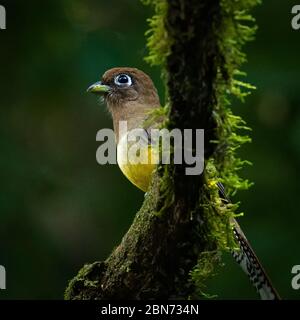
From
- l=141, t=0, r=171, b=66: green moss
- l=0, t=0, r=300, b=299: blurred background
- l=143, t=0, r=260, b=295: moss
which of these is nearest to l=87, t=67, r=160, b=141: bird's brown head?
l=0, t=0, r=300, b=299: blurred background

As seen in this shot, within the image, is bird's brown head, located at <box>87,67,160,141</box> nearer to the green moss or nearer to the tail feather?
the tail feather

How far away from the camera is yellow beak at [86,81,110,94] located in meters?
6.58

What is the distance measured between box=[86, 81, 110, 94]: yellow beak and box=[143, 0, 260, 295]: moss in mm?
2718

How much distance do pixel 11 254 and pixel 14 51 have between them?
2.13 m

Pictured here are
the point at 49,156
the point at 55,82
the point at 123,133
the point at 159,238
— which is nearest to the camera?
the point at 159,238

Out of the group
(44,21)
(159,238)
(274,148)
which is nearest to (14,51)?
(44,21)

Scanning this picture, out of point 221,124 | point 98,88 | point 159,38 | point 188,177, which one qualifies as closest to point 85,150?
point 98,88

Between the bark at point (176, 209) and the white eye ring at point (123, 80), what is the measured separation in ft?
7.66

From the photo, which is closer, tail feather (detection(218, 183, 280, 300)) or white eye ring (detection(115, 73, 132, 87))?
tail feather (detection(218, 183, 280, 300))

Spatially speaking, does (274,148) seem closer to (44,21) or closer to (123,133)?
(123,133)

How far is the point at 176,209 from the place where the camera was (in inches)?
152

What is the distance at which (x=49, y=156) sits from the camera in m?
8.38

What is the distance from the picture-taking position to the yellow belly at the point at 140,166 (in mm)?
5406

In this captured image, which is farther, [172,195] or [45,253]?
[45,253]
